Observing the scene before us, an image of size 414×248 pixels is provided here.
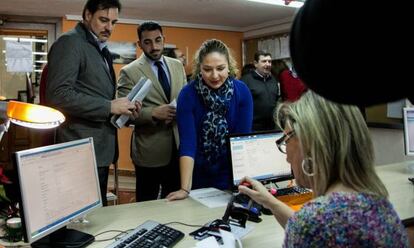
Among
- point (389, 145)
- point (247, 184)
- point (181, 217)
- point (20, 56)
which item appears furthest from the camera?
point (20, 56)

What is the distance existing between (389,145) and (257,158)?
2.34m

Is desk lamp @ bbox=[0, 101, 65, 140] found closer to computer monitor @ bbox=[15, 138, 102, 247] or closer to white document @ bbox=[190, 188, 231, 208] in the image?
computer monitor @ bbox=[15, 138, 102, 247]

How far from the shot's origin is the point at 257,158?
6.88 ft

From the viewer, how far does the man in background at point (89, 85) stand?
2121mm

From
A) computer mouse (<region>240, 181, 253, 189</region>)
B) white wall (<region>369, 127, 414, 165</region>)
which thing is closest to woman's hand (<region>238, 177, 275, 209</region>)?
computer mouse (<region>240, 181, 253, 189</region>)

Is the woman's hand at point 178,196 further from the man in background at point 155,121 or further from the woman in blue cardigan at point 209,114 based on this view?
the man in background at point 155,121

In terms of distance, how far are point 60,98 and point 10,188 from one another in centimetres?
59

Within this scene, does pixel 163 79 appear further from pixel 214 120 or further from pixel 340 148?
pixel 340 148

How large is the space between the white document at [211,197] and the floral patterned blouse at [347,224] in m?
1.01

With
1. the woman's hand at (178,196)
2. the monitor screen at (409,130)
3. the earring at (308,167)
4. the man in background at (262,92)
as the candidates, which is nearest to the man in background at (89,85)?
the woman's hand at (178,196)

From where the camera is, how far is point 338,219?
3.24 ft

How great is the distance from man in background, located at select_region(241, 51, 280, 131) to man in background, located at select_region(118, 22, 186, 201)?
74.4 inches

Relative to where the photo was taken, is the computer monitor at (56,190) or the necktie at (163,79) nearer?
the computer monitor at (56,190)

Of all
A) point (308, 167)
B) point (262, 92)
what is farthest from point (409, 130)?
point (308, 167)
